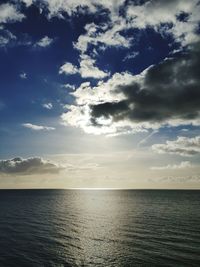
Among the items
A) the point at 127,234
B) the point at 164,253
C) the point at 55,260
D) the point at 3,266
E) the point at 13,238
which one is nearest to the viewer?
the point at 3,266

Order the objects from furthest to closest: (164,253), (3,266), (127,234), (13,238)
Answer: (127,234), (13,238), (164,253), (3,266)

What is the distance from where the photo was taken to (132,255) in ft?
130

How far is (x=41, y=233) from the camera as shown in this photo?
5672cm

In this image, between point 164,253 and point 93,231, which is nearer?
point 164,253

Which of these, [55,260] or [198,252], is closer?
[55,260]

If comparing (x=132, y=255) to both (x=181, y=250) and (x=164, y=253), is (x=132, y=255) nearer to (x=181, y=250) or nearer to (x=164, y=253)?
(x=164, y=253)

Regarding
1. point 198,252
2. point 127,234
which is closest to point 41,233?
point 127,234

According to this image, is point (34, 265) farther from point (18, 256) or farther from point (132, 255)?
point (132, 255)

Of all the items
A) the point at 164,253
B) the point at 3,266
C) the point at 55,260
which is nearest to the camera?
the point at 3,266

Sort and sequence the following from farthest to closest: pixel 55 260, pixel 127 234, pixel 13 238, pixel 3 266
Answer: pixel 127 234 → pixel 13 238 → pixel 55 260 → pixel 3 266

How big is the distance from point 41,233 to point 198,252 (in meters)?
30.8

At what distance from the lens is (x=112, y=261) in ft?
122

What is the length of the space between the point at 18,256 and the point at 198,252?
25.6m

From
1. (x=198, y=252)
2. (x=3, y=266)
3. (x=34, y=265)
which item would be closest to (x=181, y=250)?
(x=198, y=252)
